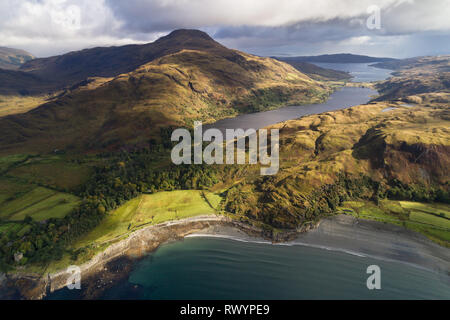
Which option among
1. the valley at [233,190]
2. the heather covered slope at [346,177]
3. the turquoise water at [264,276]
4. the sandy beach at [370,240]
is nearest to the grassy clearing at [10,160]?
the valley at [233,190]

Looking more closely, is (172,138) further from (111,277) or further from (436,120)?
(436,120)

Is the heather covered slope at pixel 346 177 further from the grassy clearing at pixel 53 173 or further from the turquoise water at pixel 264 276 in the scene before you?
the grassy clearing at pixel 53 173

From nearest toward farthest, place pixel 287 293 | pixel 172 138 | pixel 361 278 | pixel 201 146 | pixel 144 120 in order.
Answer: pixel 287 293 → pixel 361 278 → pixel 201 146 → pixel 172 138 → pixel 144 120

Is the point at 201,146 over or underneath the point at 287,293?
over

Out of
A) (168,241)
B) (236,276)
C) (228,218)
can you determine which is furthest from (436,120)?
(168,241)

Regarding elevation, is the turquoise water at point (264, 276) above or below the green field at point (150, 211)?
below

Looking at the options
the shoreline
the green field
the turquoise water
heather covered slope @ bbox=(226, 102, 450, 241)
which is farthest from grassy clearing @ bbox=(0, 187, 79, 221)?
heather covered slope @ bbox=(226, 102, 450, 241)
